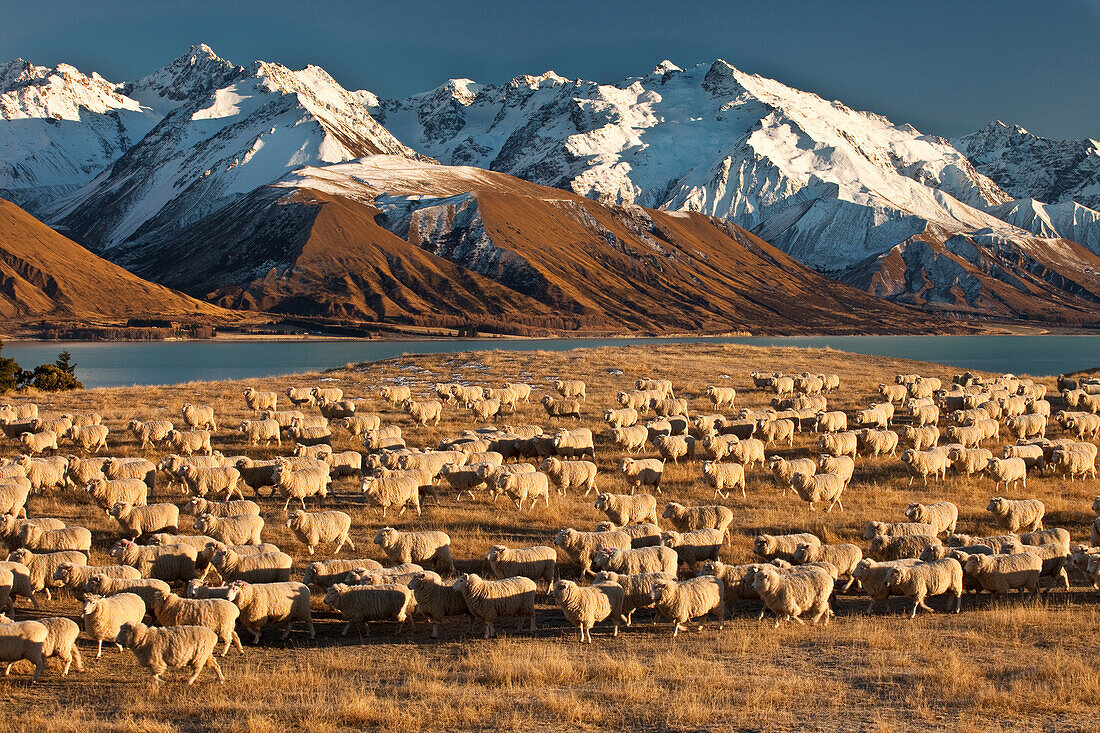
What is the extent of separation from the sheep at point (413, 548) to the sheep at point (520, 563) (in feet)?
4.55

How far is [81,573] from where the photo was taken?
15070 mm

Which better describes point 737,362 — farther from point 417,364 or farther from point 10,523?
point 10,523

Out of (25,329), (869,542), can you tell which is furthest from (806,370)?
(25,329)

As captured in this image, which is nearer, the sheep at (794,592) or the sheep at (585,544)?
the sheep at (794,592)

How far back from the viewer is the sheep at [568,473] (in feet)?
76.3

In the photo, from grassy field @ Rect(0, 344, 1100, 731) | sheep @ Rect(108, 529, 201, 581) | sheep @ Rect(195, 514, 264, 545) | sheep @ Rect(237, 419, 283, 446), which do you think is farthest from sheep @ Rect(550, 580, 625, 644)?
sheep @ Rect(237, 419, 283, 446)

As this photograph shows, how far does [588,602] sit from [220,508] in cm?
999

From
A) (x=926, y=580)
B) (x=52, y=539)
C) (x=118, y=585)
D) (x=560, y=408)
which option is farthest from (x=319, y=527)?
(x=560, y=408)

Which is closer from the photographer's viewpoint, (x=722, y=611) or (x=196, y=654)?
(x=196, y=654)

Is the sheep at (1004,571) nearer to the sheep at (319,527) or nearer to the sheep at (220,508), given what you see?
the sheep at (319,527)

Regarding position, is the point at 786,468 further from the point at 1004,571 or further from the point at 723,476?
the point at 1004,571

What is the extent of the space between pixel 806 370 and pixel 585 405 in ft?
69.1

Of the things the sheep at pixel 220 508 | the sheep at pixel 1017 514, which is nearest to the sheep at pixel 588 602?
the sheep at pixel 220 508

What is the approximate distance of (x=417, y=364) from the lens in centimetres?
5644
